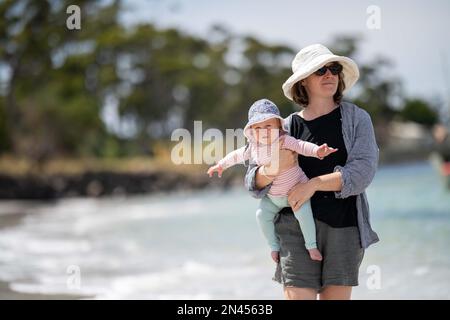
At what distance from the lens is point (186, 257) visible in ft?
27.3

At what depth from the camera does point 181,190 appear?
29422 mm

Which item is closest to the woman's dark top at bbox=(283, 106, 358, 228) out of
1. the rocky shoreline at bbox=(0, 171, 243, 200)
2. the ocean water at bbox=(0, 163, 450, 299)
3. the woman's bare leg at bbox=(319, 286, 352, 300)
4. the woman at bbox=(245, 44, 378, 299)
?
the woman at bbox=(245, 44, 378, 299)

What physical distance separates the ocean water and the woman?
6.73 feet

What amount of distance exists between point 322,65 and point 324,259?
0.70m

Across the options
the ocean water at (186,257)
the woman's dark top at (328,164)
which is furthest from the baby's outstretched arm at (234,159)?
the ocean water at (186,257)

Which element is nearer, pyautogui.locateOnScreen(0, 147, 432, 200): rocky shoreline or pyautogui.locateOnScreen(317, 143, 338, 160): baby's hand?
pyautogui.locateOnScreen(317, 143, 338, 160): baby's hand

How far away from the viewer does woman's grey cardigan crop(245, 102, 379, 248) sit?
8.58ft

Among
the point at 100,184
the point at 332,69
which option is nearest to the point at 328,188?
the point at 332,69

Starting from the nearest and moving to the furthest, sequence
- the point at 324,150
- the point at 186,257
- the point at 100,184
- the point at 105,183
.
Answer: the point at 324,150 → the point at 186,257 → the point at 100,184 → the point at 105,183

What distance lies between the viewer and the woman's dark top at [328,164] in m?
2.68

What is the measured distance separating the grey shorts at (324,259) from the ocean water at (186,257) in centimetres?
205

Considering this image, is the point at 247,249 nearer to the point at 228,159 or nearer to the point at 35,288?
the point at 35,288

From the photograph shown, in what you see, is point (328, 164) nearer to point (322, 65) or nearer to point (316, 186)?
point (316, 186)

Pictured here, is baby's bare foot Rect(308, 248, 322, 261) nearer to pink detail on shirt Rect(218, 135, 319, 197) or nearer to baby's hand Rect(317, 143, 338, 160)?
pink detail on shirt Rect(218, 135, 319, 197)
